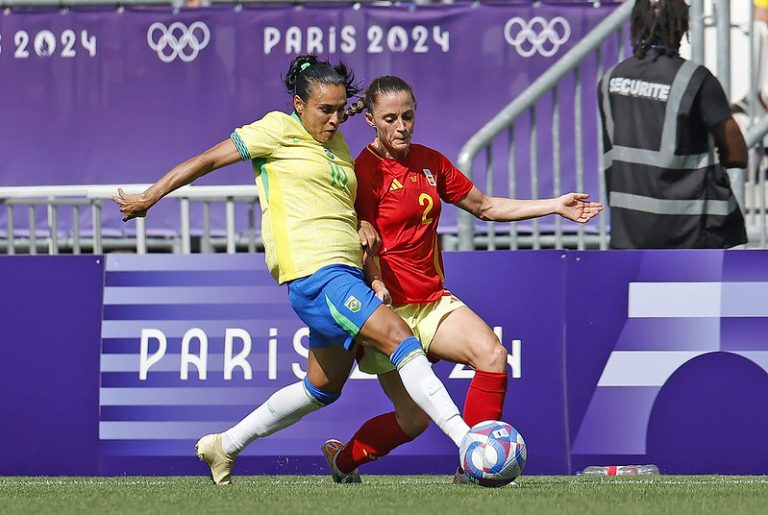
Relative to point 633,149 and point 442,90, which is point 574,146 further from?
point 633,149

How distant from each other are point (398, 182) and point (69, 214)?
181 inches

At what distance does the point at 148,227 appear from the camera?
11.4 meters

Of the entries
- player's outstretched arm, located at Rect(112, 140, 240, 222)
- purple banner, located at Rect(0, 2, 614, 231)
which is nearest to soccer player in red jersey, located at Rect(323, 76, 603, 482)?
player's outstretched arm, located at Rect(112, 140, 240, 222)

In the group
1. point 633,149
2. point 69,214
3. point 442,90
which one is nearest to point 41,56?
point 69,214

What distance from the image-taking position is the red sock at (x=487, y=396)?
7090mm

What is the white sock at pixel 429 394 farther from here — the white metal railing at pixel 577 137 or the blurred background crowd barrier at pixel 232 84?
the blurred background crowd barrier at pixel 232 84

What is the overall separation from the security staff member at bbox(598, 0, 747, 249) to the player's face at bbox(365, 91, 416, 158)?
77.5 inches

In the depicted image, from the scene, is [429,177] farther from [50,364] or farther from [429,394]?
[50,364]

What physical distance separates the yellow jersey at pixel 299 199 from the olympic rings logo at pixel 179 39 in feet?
15.4

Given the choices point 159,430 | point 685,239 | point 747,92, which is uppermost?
point 747,92

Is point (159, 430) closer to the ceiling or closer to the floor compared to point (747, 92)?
closer to the floor

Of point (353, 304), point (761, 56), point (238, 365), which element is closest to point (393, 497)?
point (353, 304)

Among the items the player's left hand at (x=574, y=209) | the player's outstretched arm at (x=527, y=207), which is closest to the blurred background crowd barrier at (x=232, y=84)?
the player's outstretched arm at (x=527, y=207)

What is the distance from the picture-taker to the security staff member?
28.5 feet
